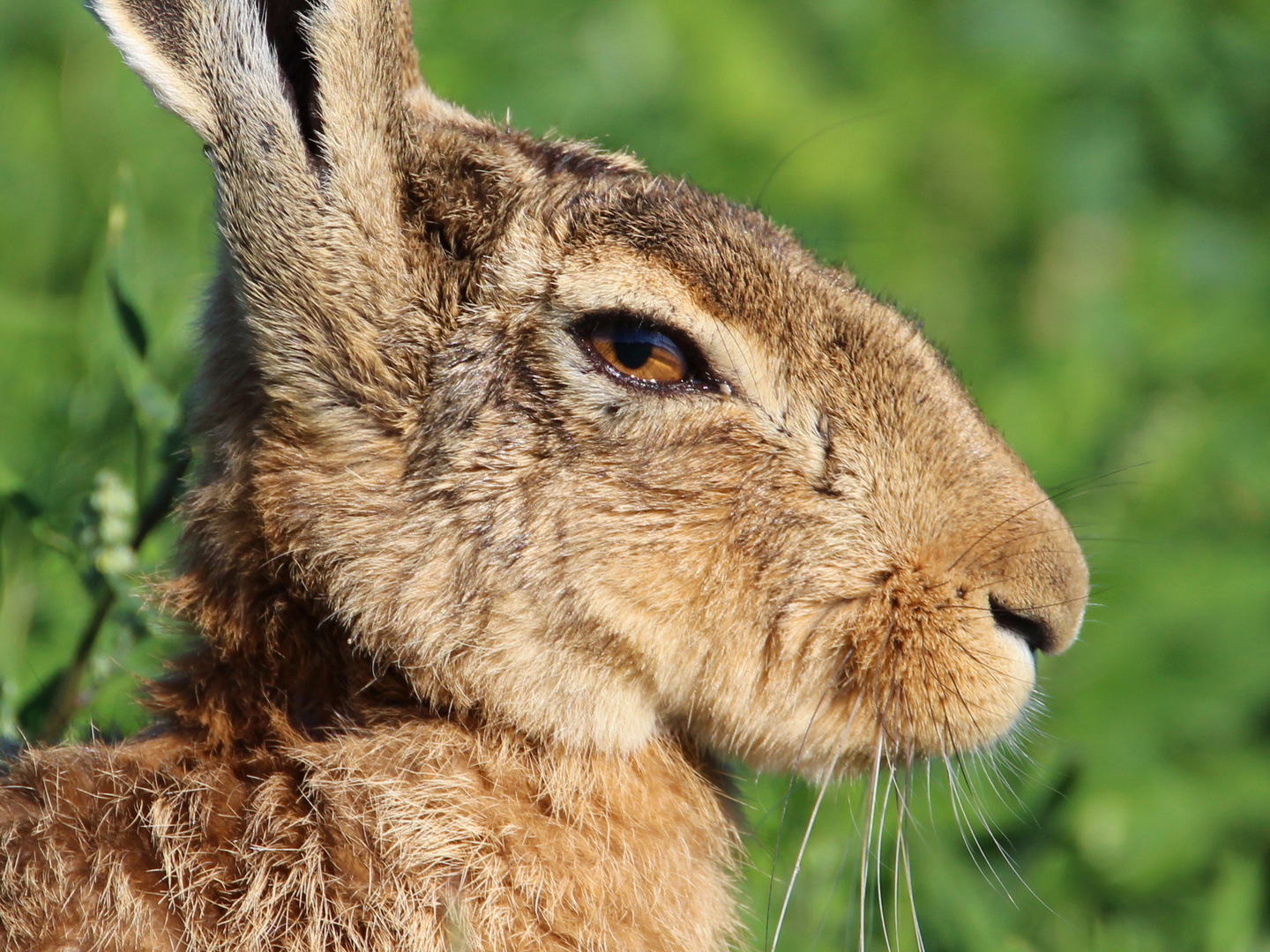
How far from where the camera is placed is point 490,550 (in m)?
2.74

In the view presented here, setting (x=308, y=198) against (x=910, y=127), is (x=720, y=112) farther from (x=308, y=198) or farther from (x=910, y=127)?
(x=308, y=198)

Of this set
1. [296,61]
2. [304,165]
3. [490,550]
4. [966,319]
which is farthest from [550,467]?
[966,319]

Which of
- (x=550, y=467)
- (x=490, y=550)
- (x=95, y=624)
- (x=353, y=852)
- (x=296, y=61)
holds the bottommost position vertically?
(x=353, y=852)

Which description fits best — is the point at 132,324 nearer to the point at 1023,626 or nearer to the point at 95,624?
the point at 95,624

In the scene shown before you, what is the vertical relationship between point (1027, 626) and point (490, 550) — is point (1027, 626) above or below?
above

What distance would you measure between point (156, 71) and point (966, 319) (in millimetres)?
4702

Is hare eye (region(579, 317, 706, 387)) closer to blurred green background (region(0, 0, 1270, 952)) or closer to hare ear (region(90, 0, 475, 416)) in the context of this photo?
hare ear (region(90, 0, 475, 416))

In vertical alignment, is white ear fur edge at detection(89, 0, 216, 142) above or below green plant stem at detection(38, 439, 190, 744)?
above

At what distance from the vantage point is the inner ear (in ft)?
9.32

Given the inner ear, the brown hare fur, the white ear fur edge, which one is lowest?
the brown hare fur

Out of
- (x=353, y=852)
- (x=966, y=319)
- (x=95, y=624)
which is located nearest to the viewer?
(x=353, y=852)

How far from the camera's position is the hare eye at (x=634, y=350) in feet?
9.29

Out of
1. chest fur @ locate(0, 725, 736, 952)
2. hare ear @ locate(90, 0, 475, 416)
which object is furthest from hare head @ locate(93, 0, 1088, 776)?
chest fur @ locate(0, 725, 736, 952)

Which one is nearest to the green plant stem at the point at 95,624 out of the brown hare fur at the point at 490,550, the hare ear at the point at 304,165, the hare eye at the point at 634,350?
the brown hare fur at the point at 490,550
